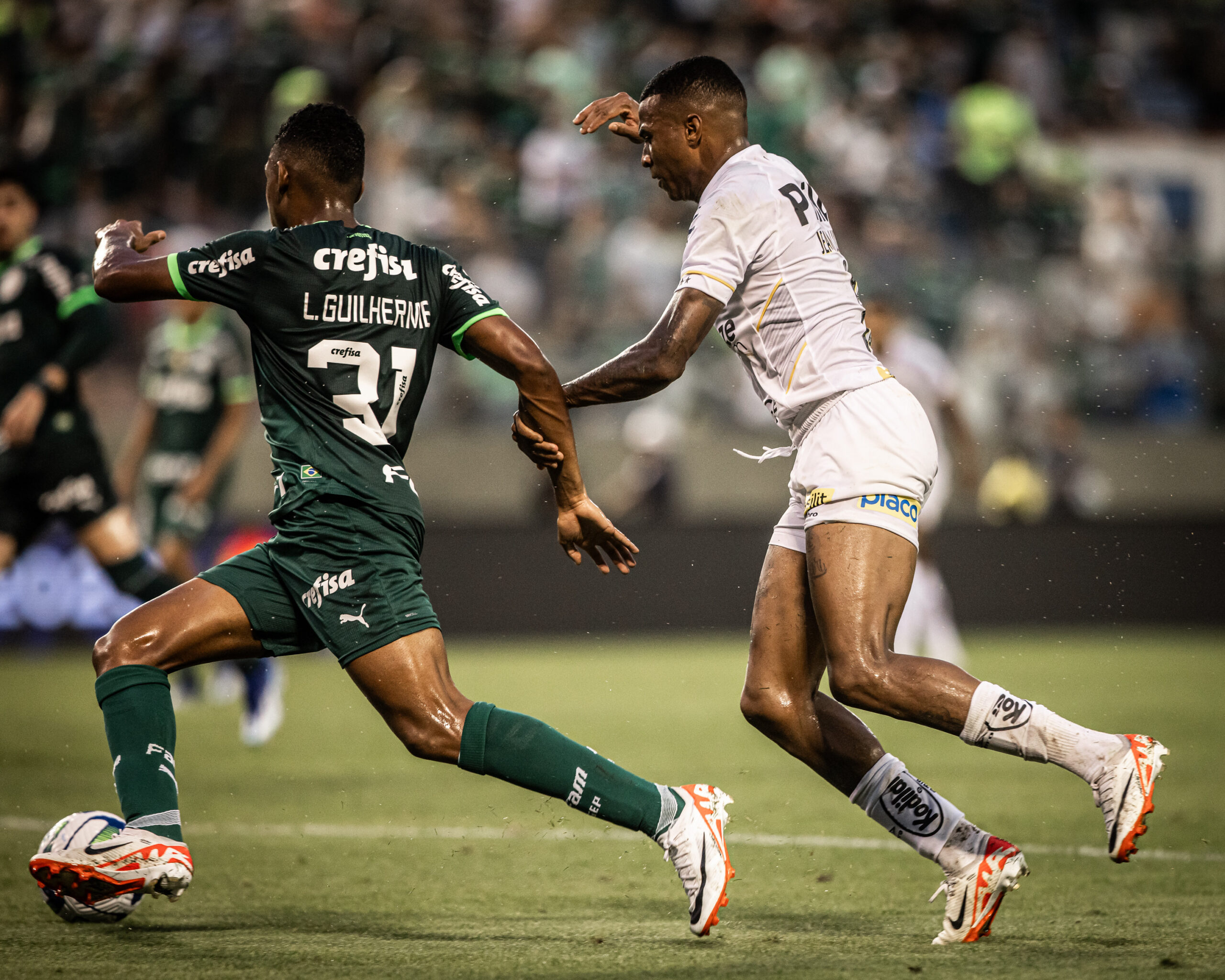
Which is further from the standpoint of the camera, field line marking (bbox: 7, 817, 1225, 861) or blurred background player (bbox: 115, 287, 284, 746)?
blurred background player (bbox: 115, 287, 284, 746)

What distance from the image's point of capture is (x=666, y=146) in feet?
16.3

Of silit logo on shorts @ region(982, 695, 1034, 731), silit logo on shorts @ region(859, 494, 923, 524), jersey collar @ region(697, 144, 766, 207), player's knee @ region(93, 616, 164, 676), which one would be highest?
jersey collar @ region(697, 144, 766, 207)

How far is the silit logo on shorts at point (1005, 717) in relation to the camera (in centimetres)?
434

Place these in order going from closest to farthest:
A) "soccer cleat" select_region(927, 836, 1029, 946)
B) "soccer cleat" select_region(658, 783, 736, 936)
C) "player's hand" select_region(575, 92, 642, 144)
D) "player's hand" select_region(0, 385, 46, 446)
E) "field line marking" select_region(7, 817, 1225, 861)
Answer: "soccer cleat" select_region(658, 783, 736, 936), "soccer cleat" select_region(927, 836, 1029, 946), "player's hand" select_region(575, 92, 642, 144), "field line marking" select_region(7, 817, 1225, 861), "player's hand" select_region(0, 385, 46, 446)

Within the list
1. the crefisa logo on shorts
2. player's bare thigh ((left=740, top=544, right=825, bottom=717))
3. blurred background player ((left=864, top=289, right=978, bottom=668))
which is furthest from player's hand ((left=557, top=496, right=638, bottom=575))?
blurred background player ((left=864, top=289, right=978, bottom=668))

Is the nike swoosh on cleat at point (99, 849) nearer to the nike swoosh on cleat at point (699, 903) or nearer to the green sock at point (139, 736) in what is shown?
the green sock at point (139, 736)

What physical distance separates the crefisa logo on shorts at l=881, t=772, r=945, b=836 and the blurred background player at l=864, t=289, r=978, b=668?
5100mm

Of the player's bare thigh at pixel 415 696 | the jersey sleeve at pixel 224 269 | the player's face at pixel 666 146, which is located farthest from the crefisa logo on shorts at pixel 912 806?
the jersey sleeve at pixel 224 269

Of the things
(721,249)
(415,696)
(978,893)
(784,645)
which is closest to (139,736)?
(415,696)

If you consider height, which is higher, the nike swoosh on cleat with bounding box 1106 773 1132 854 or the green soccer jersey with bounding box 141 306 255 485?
the green soccer jersey with bounding box 141 306 255 485

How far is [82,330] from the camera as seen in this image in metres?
7.86

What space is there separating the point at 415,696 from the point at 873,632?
129 cm

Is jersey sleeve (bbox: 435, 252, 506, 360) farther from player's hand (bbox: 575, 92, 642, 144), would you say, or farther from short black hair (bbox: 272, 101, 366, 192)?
player's hand (bbox: 575, 92, 642, 144)

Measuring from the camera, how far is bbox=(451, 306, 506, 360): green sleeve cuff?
459 centimetres
